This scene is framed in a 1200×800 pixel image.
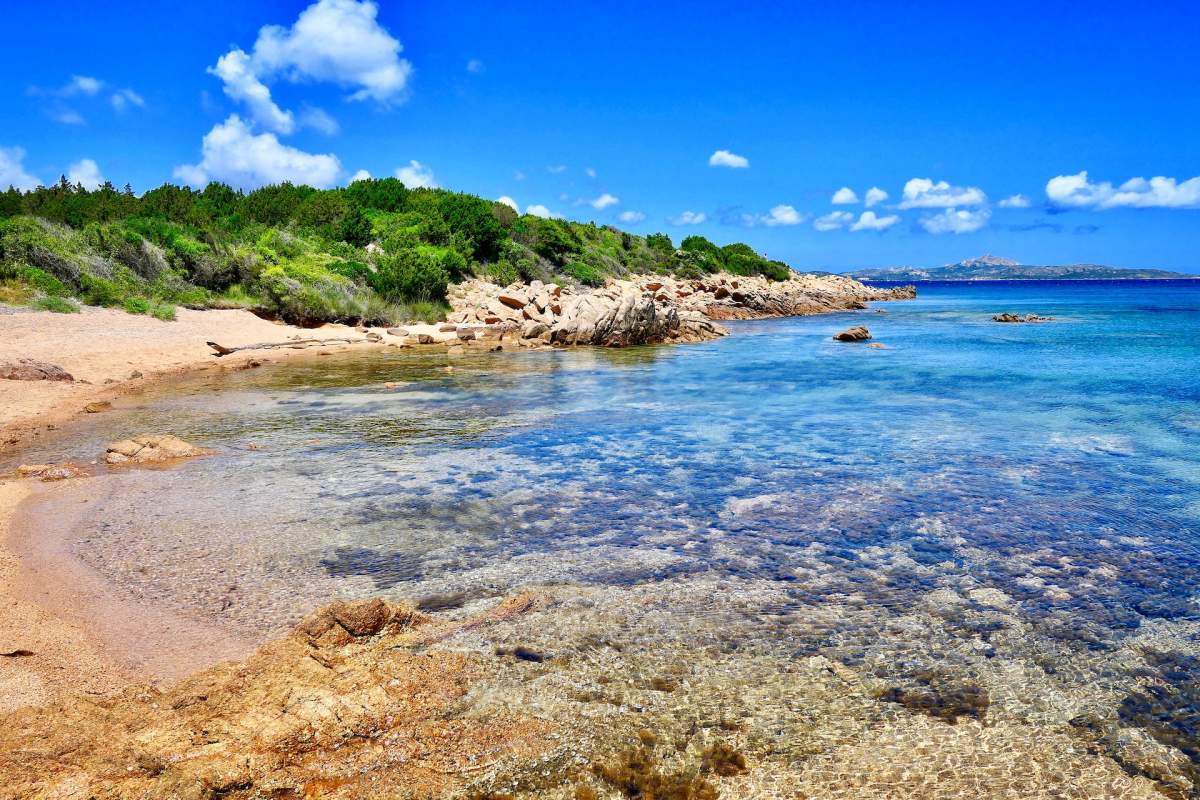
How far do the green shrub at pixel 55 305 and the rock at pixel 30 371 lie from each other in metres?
5.85

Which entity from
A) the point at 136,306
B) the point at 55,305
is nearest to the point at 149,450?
the point at 55,305

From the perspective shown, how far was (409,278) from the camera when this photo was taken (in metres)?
28.8

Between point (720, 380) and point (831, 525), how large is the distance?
1068 centimetres

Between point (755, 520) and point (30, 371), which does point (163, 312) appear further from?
point (755, 520)

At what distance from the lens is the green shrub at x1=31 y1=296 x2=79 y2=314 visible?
18.9m

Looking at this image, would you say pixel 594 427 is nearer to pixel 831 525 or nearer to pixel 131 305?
pixel 831 525

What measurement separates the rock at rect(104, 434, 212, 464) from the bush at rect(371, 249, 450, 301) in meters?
20.1

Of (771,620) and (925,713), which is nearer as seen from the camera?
(925,713)

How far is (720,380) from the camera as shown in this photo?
56.6 feet

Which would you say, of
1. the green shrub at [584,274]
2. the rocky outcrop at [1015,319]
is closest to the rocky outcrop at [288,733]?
the green shrub at [584,274]

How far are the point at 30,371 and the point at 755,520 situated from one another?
1410 centimetres

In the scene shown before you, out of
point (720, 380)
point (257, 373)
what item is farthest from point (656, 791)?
point (257, 373)

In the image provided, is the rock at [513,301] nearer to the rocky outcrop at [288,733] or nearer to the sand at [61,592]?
the sand at [61,592]

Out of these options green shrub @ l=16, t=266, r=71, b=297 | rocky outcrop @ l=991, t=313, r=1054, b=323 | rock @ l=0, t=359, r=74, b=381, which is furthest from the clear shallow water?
rocky outcrop @ l=991, t=313, r=1054, b=323
